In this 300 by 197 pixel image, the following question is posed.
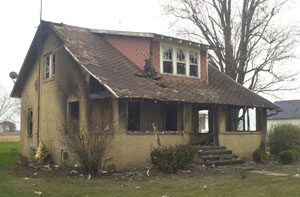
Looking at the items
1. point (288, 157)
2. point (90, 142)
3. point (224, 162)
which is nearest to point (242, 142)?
point (288, 157)

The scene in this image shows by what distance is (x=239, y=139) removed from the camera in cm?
1975

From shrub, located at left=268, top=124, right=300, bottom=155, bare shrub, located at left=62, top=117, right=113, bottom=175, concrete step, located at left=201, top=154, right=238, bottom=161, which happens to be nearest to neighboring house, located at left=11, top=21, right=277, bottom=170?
shrub, located at left=268, top=124, right=300, bottom=155

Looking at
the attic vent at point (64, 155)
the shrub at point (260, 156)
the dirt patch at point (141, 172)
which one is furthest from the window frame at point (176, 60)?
the attic vent at point (64, 155)

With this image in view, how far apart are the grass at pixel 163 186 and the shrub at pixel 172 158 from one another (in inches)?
24.3

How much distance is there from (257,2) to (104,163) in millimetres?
19716

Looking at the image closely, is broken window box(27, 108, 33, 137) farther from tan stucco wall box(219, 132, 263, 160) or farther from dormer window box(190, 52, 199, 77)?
tan stucco wall box(219, 132, 263, 160)

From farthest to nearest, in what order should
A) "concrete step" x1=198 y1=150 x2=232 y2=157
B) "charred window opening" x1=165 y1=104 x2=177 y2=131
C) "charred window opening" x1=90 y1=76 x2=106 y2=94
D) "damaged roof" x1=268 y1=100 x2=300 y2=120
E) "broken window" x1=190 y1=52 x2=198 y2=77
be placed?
"damaged roof" x1=268 y1=100 x2=300 y2=120
"broken window" x1=190 y1=52 x2=198 y2=77
"charred window opening" x1=165 y1=104 x2=177 y2=131
"concrete step" x1=198 y1=150 x2=232 y2=157
"charred window opening" x1=90 y1=76 x2=106 y2=94

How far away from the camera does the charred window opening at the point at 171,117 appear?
1950cm

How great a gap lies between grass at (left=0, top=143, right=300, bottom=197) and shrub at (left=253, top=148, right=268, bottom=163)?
502 cm

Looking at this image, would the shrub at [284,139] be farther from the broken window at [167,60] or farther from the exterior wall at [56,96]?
the exterior wall at [56,96]

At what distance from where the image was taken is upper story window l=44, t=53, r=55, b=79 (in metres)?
19.3

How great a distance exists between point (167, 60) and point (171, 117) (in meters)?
2.96

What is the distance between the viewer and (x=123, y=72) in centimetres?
1728

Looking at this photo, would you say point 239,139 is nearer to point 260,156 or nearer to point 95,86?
point 260,156
